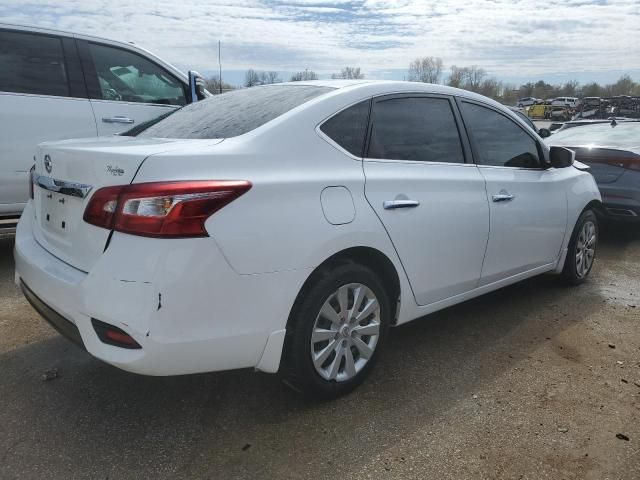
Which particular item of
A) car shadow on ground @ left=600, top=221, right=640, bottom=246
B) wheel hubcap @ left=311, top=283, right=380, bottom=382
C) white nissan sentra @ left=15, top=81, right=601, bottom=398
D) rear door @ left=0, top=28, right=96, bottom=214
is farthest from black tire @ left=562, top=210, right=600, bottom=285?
rear door @ left=0, top=28, right=96, bottom=214

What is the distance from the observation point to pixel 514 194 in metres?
3.72

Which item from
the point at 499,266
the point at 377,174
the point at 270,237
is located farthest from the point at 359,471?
the point at 499,266

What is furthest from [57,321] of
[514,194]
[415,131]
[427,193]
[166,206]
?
[514,194]

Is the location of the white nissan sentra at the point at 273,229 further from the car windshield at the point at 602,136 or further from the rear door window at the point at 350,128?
the car windshield at the point at 602,136

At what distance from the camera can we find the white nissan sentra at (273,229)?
2.14 m

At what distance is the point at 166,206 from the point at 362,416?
137 cm

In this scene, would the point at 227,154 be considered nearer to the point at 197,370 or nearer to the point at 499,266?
the point at 197,370

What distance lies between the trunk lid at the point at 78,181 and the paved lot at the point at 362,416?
0.77 meters

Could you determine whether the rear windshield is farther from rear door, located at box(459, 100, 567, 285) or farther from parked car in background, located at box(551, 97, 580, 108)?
parked car in background, located at box(551, 97, 580, 108)

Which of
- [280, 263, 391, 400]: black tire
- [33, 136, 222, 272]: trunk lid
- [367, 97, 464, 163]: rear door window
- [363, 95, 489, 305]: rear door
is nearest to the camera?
[33, 136, 222, 272]: trunk lid

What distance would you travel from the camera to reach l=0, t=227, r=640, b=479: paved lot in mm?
2301

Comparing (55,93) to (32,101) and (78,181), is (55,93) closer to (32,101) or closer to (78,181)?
(32,101)

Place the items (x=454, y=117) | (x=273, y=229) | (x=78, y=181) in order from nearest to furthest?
(x=273, y=229) → (x=78, y=181) → (x=454, y=117)

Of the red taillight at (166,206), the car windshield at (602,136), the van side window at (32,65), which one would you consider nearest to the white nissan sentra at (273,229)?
the red taillight at (166,206)
